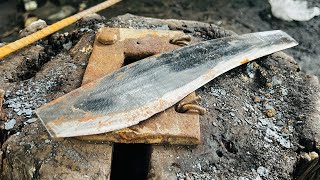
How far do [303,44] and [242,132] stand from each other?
7.61ft

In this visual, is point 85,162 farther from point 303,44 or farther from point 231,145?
point 303,44

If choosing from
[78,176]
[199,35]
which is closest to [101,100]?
[78,176]

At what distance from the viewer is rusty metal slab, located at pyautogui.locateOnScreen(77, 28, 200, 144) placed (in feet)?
6.52

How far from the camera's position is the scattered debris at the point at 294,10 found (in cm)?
444

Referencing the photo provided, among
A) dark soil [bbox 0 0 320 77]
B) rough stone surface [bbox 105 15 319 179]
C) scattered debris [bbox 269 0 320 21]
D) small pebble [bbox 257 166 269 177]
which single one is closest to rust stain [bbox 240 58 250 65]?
rough stone surface [bbox 105 15 319 179]

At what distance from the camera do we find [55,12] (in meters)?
4.55

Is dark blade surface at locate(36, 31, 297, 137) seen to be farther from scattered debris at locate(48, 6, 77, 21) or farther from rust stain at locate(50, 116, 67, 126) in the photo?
scattered debris at locate(48, 6, 77, 21)

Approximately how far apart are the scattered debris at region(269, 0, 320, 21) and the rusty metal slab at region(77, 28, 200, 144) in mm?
2218

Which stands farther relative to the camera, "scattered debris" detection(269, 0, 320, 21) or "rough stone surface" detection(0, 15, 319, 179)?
"scattered debris" detection(269, 0, 320, 21)

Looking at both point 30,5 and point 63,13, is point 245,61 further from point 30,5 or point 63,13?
point 30,5

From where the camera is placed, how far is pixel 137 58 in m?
2.51

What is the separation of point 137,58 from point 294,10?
260 cm

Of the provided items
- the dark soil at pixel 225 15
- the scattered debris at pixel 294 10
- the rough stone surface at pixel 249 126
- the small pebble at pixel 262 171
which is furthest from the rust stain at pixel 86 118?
the scattered debris at pixel 294 10

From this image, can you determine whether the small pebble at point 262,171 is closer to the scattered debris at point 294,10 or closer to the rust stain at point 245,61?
the rust stain at point 245,61
